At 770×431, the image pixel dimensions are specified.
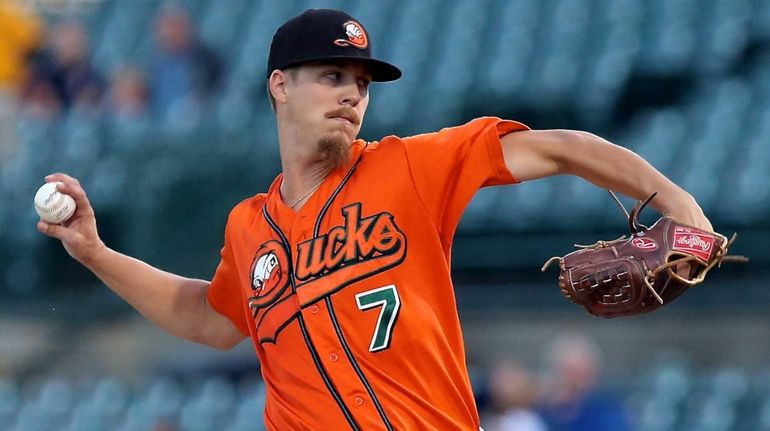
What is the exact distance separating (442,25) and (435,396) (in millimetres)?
6903

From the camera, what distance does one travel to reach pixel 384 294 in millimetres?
3471

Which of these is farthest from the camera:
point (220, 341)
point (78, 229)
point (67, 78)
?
point (67, 78)

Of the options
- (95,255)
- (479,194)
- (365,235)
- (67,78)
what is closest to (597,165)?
(365,235)

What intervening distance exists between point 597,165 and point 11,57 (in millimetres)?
8228

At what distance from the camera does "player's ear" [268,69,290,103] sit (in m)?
3.76

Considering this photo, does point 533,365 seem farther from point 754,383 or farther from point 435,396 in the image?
point 435,396

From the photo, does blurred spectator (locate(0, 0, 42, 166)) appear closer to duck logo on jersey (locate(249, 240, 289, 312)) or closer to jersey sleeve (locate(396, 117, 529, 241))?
duck logo on jersey (locate(249, 240, 289, 312))

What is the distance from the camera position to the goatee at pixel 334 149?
3.64 meters

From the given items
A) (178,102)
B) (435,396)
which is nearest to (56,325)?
(178,102)

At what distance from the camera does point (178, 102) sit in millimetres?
9695

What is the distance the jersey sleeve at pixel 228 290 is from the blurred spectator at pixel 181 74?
558 cm

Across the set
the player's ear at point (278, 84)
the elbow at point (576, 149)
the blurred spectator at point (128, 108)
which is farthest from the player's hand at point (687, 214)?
the blurred spectator at point (128, 108)

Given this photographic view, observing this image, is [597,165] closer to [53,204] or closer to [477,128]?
[477,128]

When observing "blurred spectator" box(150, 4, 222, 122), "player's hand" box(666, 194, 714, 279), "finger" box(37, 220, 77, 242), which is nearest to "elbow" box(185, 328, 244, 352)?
"finger" box(37, 220, 77, 242)
